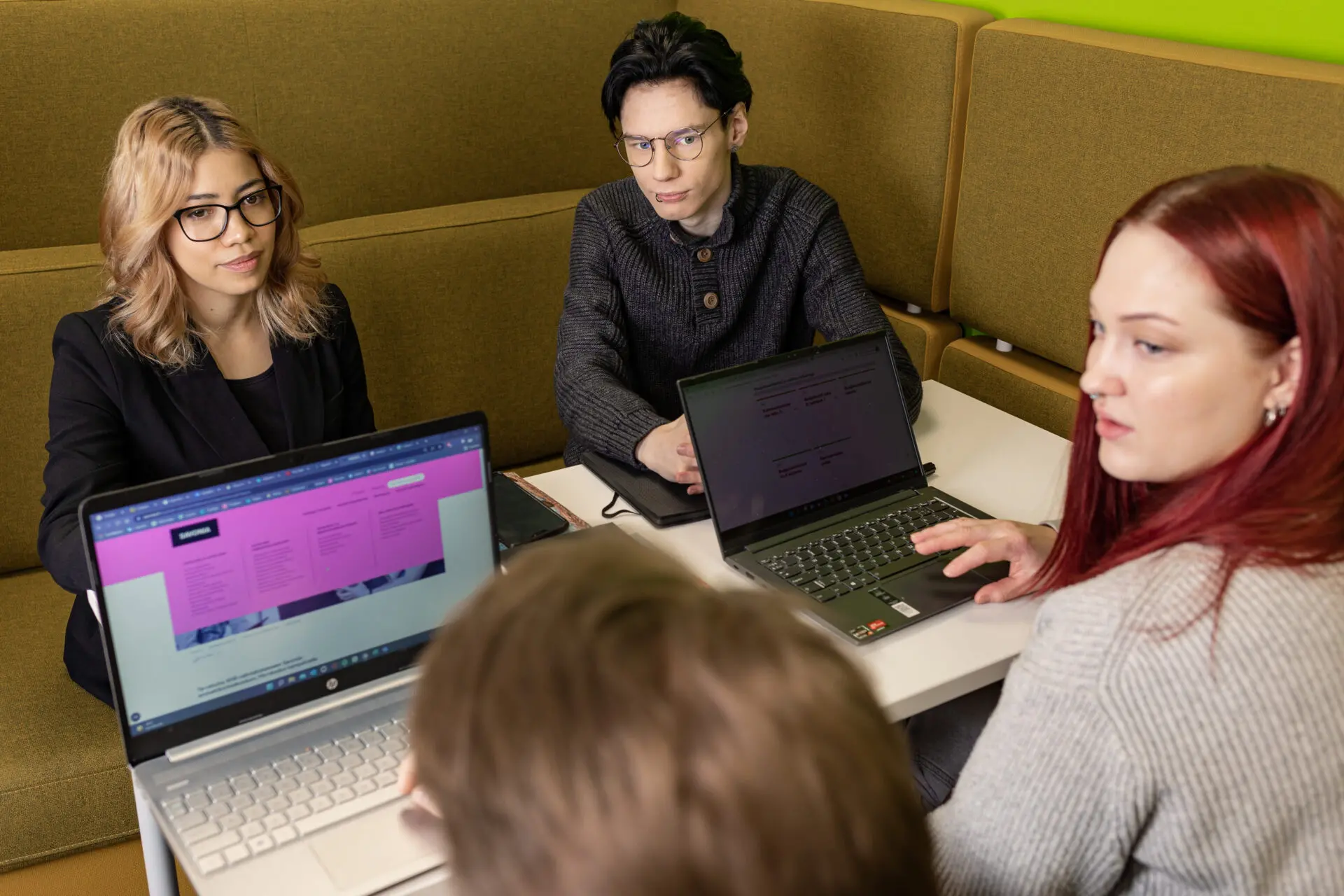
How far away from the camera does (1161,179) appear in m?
1.87

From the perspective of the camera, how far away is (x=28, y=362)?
2.01m

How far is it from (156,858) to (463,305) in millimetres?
1318

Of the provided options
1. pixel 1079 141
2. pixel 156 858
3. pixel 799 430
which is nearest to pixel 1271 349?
pixel 799 430

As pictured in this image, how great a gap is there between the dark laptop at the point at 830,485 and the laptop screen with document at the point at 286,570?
322 millimetres

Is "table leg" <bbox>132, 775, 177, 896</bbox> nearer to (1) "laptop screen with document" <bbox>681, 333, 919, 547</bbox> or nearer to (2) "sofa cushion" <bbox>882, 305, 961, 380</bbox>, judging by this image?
(1) "laptop screen with document" <bbox>681, 333, 919, 547</bbox>

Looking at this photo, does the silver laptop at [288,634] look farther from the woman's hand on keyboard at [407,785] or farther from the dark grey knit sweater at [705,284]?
the dark grey knit sweater at [705,284]

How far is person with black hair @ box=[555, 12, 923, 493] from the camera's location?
1.90 meters

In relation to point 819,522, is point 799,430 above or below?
above

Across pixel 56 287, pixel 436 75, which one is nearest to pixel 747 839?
pixel 56 287

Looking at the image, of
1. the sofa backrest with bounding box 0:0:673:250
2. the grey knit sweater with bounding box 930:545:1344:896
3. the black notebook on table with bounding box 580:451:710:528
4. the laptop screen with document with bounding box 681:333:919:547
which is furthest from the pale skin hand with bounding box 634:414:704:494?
the sofa backrest with bounding box 0:0:673:250

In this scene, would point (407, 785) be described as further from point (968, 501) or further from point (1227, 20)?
point (1227, 20)

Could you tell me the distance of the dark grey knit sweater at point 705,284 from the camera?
6.48ft

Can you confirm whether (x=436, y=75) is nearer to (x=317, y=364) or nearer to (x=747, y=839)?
(x=317, y=364)

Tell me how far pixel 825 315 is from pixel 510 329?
76 cm
